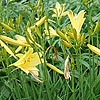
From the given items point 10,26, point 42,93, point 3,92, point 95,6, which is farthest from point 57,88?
point 95,6

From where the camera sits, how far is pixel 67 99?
188 centimetres

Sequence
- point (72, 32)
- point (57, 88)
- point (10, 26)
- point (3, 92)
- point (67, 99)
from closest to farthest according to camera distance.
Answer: point (72, 32) → point (10, 26) → point (67, 99) → point (57, 88) → point (3, 92)

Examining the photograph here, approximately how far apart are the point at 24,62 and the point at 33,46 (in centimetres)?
8

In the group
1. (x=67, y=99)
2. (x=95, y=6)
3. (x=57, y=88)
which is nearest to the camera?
(x=67, y=99)

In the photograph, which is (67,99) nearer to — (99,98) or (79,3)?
(99,98)

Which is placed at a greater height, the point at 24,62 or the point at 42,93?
the point at 24,62

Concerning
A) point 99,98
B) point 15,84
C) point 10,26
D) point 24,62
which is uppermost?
point 10,26

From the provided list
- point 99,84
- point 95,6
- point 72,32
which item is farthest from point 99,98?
point 95,6

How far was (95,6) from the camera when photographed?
117 inches

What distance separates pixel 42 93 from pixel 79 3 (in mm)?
A: 1371

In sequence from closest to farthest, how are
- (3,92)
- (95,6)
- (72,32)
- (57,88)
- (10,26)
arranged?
(72,32) < (10,26) < (57,88) < (3,92) < (95,6)

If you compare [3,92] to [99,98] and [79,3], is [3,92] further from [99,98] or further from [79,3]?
[79,3]

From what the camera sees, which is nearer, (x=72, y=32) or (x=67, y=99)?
(x=72, y=32)

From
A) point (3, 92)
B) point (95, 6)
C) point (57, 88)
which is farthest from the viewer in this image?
point (95, 6)
